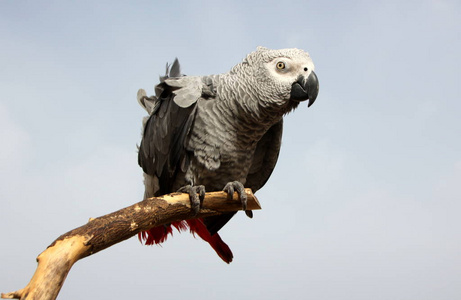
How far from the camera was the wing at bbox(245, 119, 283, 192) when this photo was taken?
231cm

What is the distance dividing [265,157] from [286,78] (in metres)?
0.65

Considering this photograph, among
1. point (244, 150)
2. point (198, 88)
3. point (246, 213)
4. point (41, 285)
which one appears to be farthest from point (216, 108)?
point (41, 285)

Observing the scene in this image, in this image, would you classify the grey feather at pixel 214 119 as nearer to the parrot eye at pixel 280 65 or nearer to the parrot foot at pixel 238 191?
the parrot eye at pixel 280 65

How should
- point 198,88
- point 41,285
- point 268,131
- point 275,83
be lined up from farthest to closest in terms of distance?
point 268,131 → point 198,88 → point 275,83 → point 41,285

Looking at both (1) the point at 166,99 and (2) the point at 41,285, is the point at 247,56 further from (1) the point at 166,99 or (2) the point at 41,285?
(2) the point at 41,285

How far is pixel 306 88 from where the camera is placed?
1.90m

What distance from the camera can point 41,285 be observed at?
1393 millimetres

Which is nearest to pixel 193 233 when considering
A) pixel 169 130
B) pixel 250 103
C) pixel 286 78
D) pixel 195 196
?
pixel 195 196

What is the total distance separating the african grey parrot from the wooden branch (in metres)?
0.07

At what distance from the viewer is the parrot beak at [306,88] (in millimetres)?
1897

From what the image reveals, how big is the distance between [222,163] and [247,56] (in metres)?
0.58

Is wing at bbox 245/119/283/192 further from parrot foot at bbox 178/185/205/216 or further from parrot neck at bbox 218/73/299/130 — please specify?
parrot foot at bbox 178/185/205/216

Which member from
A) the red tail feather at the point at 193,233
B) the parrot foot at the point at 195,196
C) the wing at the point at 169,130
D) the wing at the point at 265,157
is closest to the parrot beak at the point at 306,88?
the wing at the point at 265,157

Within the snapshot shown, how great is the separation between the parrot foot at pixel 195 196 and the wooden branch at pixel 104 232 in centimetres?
2
